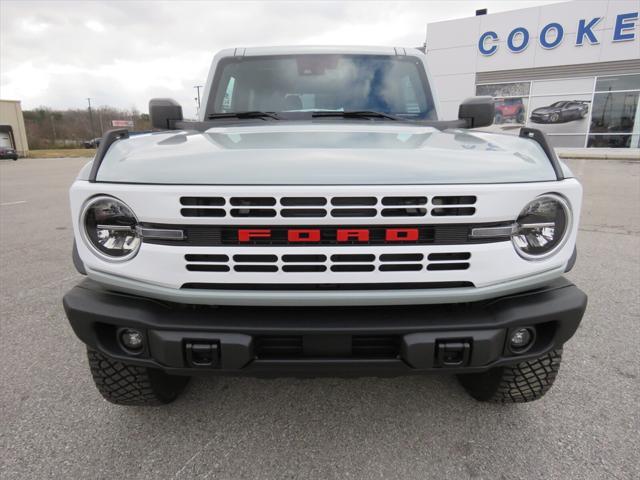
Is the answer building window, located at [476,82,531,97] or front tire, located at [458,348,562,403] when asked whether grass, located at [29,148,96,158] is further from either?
front tire, located at [458,348,562,403]

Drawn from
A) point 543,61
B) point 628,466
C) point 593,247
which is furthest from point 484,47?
point 628,466

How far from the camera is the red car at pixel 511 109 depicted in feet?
73.6

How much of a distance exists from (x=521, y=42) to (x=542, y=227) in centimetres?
2370

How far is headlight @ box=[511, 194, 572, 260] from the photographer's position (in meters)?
1.62

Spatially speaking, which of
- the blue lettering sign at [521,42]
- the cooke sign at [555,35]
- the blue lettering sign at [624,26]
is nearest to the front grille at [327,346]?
the cooke sign at [555,35]

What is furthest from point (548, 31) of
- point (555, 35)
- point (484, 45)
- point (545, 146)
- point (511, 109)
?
point (545, 146)

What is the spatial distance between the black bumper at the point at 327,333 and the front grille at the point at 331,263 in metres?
0.18

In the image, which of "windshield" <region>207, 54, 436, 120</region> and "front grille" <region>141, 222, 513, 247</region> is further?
"windshield" <region>207, 54, 436, 120</region>

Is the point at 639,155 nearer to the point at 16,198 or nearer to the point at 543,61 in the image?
the point at 543,61

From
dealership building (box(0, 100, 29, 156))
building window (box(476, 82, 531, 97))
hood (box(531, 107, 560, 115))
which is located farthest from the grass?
hood (box(531, 107, 560, 115))

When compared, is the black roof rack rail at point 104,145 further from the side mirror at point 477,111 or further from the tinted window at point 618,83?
the tinted window at point 618,83

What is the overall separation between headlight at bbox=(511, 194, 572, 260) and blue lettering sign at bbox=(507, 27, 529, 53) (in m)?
23.6

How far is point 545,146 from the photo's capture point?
181cm

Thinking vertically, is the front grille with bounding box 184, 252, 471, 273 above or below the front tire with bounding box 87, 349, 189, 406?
above
